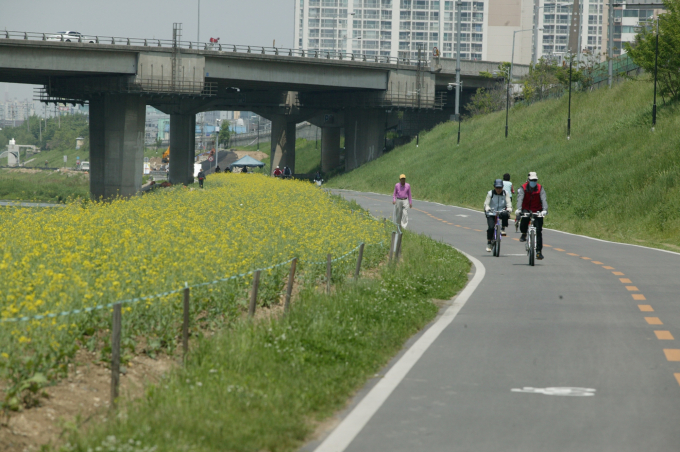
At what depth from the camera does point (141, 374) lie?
8.66 meters

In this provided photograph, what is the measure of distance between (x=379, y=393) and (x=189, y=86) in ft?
199

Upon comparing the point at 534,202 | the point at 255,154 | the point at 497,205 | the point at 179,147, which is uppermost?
the point at 179,147

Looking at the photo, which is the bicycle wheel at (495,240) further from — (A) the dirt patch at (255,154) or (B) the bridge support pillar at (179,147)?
(A) the dirt patch at (255,154)

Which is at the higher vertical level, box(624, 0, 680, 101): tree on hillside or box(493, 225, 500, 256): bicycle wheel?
box(624, 0, 680, 101): tree on hillside

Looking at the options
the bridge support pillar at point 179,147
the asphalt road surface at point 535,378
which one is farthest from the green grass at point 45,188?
the asphalt road surface at point 535,378

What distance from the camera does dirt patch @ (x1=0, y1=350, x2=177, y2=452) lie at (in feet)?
21.3

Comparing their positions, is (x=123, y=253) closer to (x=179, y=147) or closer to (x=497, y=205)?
(x=497, y=205)

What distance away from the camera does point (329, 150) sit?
100125mm

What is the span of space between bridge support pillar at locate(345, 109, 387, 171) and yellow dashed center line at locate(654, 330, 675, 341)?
237 ft

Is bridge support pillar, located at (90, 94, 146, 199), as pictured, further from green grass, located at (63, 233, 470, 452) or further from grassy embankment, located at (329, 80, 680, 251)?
green grass, located at (63, 233, 470, 452)

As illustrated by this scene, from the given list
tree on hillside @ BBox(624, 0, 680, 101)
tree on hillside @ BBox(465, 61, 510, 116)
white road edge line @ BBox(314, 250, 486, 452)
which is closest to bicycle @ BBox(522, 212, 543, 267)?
white road edge line @ BBox(314, 250, 486, 452)

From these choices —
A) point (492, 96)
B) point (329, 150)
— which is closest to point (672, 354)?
point (492, 96)

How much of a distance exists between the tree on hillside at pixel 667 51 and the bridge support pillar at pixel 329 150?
182 ft

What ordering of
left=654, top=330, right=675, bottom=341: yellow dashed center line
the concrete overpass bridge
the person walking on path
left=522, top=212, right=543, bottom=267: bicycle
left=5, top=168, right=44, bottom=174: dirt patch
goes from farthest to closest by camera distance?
left=5, top=168, right=44, bottom=174: dirt patch → the concrete overpass bridge → the person walking on path → left=522, top=212, right=543, bottom=267: bicycle → left=654, top=330, right=675, bottom=341: yellow dashed center line
